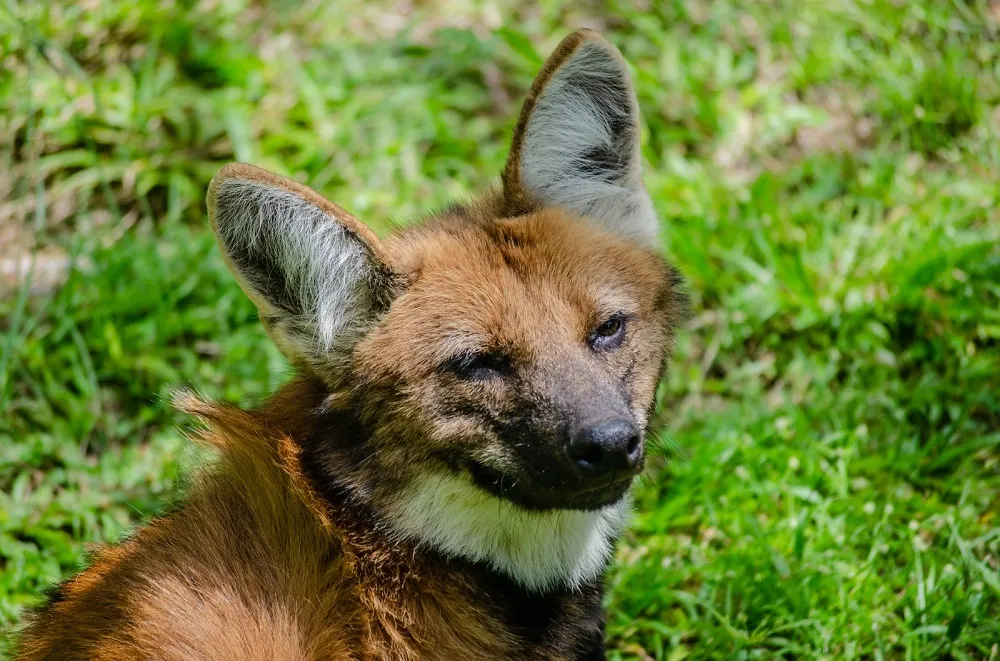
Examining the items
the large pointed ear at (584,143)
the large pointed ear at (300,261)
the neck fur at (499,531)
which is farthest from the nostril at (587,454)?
the large pointed ear at (584,143)

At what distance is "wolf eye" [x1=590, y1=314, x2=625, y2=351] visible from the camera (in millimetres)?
3188

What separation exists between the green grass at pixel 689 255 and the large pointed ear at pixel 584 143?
32.6 inches

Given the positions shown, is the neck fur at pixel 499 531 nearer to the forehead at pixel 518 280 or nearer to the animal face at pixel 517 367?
the animal face at pixel 517 367

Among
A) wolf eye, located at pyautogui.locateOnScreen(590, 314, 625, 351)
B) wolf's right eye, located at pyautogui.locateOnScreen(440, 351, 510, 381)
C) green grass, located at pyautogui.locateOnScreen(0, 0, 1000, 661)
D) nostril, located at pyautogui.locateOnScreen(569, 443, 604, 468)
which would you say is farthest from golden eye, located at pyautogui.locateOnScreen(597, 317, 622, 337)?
green grass, located at pyautogui.locateOnScreen(0, 0, 1000, 661)

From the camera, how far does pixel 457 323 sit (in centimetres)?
306

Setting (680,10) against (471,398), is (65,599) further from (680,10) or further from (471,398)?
(680,10)

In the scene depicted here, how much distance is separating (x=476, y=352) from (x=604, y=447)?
488mm

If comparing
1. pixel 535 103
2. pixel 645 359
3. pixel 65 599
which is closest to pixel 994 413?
pixel 645 359

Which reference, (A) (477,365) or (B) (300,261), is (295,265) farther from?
(A) (477,365)

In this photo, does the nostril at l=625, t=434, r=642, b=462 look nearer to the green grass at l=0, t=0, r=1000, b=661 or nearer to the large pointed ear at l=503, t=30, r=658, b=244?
the green grass at l=0, t=0, r=1000, b=661

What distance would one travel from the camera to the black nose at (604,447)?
2852 mm

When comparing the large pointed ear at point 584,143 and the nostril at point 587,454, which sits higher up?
the large pointed ear at point 584,143

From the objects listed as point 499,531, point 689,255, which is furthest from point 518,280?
point 689,255

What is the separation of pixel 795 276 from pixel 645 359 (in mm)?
2018
